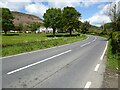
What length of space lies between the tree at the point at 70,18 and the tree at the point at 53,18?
409 cm

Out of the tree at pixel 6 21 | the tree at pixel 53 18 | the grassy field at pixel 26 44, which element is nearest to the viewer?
the grassy field at pixel 26 44

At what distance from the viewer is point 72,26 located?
94.5 m

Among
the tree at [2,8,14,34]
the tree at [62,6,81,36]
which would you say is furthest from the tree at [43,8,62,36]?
the tree at [2,8,14,34]

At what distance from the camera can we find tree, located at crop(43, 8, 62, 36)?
100 m

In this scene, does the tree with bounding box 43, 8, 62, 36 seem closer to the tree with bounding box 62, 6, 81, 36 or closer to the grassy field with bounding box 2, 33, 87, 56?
the tree with bounding box 62, 6, 81, 36

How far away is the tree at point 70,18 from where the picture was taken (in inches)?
3728

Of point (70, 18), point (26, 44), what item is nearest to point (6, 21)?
point (70, 18)

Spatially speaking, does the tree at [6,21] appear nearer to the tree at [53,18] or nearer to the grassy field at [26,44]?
the tree at [53,18]

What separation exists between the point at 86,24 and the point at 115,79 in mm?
133901

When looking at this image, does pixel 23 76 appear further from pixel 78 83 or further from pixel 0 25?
pixel 0 25

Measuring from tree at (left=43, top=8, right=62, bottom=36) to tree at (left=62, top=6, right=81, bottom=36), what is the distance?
4089mm

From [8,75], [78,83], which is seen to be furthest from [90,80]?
[8,75]

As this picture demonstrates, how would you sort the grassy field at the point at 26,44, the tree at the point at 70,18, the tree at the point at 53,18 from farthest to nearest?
the tree at the point at 53,18
the tree at the point at 70,18
the grassy field at the point at 26,44

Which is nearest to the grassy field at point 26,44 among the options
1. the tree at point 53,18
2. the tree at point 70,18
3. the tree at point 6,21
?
the tree at point 70,18
